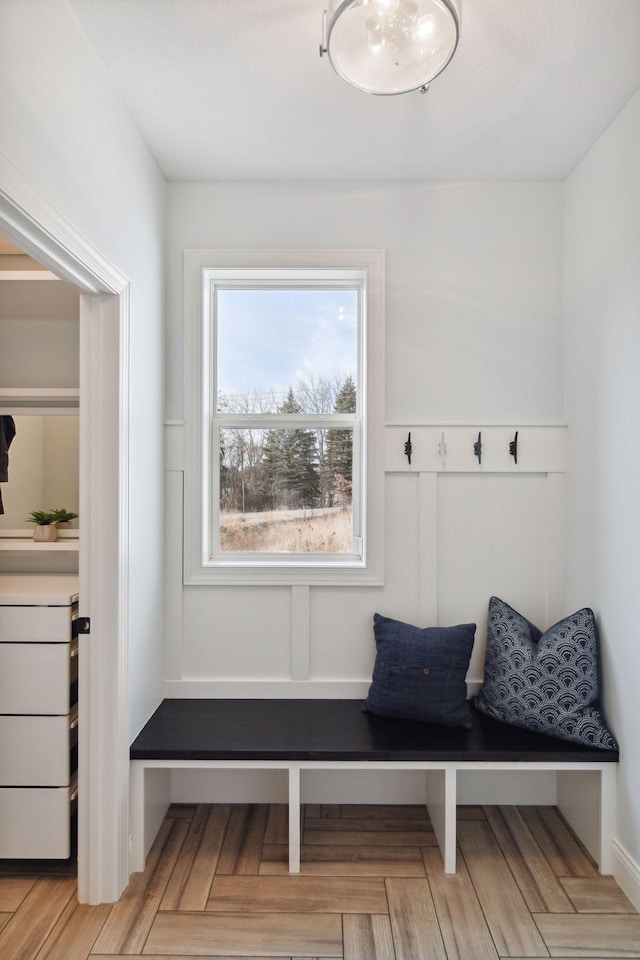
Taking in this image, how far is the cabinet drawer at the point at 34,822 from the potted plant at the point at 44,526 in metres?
0.86

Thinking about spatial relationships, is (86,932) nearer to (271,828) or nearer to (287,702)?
(271,828)

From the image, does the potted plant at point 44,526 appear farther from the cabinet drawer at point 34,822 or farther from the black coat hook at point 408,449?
the black coat hook at point 408,449

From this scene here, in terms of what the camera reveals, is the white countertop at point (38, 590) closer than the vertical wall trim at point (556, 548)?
Yes

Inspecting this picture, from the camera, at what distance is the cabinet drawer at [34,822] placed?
6.75ft

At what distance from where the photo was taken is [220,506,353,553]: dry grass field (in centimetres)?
271

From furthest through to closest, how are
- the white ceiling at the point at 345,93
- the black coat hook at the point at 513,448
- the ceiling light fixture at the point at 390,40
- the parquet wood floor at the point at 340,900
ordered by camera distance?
the black coat hook at the point at 513,448 < the parquet wood floor at the point at 340,900 < the white ceiling at the point at 345,93 < the ceiling light fixture at the point at 390,40

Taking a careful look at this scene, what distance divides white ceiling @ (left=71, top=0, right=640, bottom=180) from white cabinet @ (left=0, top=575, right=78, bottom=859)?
1.73 meters

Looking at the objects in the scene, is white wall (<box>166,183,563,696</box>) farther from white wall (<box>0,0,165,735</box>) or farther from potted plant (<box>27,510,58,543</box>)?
potted plant (<box>27,510,58,543</box>)

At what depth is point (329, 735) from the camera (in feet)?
7.37

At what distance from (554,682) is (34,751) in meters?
1.85

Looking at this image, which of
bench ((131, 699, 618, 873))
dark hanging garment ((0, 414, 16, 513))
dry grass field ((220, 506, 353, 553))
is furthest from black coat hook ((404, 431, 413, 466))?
dark hanging garment ((0, 414, 16, 513))

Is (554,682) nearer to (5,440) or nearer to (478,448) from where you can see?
(478,448)

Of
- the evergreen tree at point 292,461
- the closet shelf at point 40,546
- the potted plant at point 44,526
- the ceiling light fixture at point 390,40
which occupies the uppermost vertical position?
the ceiling light fixture at point 390,40

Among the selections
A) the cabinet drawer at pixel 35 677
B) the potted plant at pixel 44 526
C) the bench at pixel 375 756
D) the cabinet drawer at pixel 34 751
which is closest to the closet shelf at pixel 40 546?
the potted plant at pixel 44 526
